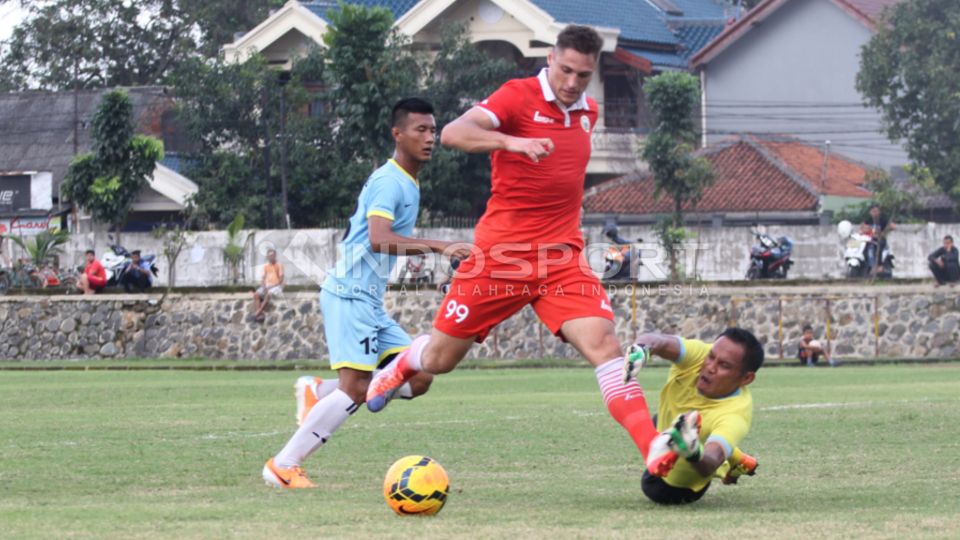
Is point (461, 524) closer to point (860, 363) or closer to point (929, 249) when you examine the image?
point (860, 363)

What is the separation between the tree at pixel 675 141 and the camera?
1615 inches

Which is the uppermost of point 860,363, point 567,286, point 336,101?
point 336,101

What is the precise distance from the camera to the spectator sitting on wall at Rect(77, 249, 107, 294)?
3200 cm

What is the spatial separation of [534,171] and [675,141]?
109 feet

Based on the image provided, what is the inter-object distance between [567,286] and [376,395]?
1342 mm

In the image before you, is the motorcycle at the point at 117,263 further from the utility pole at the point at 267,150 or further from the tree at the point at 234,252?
the utility pole at the point at 267,150

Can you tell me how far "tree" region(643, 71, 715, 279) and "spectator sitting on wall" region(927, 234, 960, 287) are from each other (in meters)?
10.5

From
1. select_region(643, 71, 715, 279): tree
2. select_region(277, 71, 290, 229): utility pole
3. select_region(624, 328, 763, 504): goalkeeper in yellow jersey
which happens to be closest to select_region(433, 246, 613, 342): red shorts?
select_region(624, 328, 763, 504): goalkeeper in yellow jersey

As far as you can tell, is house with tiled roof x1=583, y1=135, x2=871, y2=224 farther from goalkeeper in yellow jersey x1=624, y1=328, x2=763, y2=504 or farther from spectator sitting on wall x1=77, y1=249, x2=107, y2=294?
goalkeeper in yellow jersey x1=624, y1=328, x2=763, y2=504

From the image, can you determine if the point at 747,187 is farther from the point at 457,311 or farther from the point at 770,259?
the point at 457,311

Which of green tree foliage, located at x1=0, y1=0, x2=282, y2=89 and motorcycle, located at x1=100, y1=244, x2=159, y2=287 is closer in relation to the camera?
motorcycle, located at x1=100, y1=244, x2=159, y2=287

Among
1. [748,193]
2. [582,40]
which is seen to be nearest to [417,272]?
[748,193]

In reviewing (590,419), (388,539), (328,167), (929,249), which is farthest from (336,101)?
(388,539)

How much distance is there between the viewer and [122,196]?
40.5 meters
